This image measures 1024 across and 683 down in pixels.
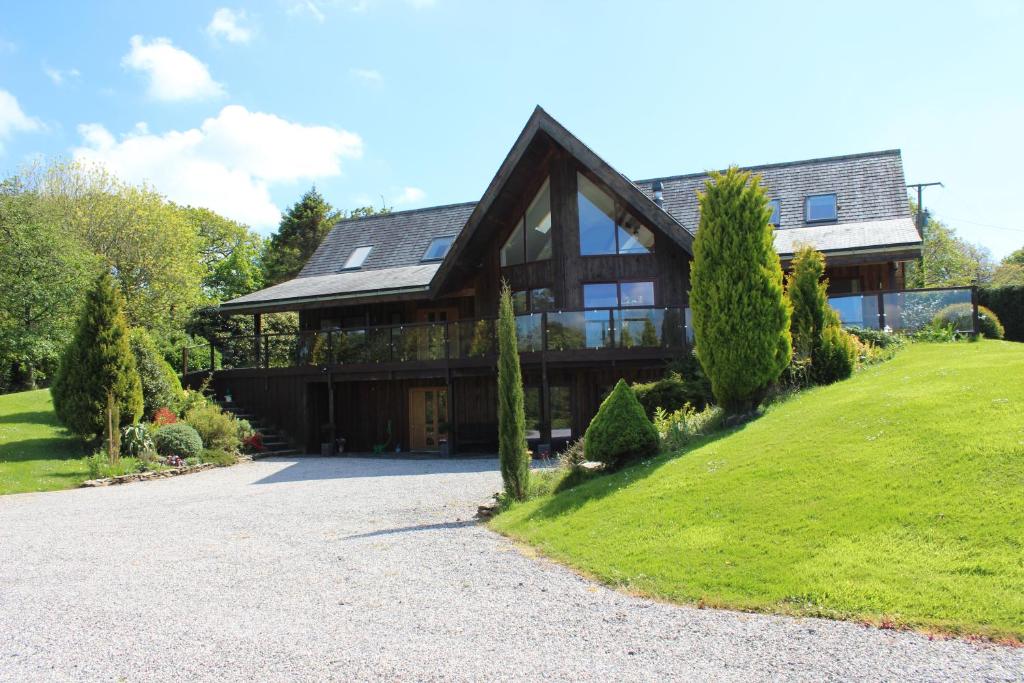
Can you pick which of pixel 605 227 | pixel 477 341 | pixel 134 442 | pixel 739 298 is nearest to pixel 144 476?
pixel 134 442

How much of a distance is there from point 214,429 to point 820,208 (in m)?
18.0

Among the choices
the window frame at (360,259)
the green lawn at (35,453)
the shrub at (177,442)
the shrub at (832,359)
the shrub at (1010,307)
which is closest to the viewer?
the shrub at (832,359)

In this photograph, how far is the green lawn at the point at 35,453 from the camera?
1625 cm

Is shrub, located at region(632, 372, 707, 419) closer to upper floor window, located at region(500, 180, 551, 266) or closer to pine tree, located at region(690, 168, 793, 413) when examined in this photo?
pine tree, located at region(690, 168, 793, 413)

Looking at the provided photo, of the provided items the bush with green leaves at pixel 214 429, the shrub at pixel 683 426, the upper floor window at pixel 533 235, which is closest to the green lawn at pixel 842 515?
the shrub at pixel 683 426

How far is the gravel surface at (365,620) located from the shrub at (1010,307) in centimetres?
2049

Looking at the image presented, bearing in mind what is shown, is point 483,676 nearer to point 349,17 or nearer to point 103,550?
point 103,550

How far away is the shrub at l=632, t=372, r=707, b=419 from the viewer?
14.4 metres

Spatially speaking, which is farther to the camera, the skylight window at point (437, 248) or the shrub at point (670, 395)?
the skylight window at point (437, 248)

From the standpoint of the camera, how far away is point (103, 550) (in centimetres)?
948

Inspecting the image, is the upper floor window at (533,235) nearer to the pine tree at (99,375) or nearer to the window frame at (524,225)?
the window frame at (524,225)

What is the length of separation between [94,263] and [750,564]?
31.2 metres

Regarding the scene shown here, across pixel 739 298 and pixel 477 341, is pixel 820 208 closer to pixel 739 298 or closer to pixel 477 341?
pixel 477 341

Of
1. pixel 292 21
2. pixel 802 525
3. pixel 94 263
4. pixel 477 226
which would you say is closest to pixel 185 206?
pixel 94 263
